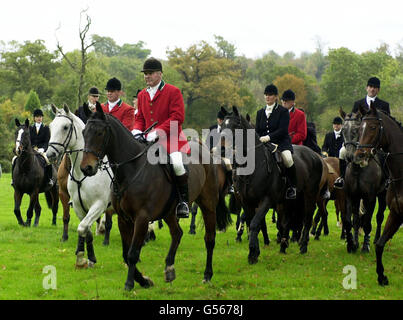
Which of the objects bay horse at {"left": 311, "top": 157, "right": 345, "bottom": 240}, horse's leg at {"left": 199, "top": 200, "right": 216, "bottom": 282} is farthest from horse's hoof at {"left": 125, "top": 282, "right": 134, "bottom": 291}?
bay horse at {"left": 311, "top": 157, "right": 345, "bottom": 240}

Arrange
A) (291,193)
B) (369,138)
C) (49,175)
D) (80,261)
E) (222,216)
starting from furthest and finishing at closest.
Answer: (49,175) → (222,216) → (291,193) → (80,261) → (369,138)

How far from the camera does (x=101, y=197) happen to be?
348 inches

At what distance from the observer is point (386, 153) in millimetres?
7789

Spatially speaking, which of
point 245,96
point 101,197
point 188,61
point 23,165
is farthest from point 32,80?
point 101,197

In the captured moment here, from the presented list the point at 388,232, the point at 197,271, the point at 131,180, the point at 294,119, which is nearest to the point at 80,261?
the point at 197,271

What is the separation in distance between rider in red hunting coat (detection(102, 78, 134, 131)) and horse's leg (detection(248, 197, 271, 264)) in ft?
9.90

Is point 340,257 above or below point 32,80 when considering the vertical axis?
below

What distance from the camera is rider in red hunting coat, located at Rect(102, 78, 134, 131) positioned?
983 centimetres

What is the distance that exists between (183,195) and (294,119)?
529cm

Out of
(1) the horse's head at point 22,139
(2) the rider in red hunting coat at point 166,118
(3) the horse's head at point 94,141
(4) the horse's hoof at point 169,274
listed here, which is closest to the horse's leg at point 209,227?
(4) the horse's hoof at point 169,274

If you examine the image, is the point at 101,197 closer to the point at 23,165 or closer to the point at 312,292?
the point at 312,292

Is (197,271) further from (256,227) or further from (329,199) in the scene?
(329,199)
